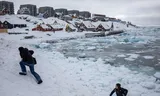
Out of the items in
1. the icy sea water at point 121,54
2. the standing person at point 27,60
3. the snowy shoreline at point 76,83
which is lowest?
the icy sea water at point 121,54

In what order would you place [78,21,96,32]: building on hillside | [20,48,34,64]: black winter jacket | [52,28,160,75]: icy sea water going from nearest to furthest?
[20,48,34,64]: black winter jacket, [52,28,160,75]: icy sea water, [78,21,96,32]: building on hillside

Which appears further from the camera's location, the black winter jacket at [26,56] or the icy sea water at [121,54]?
the icy sea water at [121,54]

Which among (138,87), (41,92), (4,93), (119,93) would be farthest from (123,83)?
(4,93)

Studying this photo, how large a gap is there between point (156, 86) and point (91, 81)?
3.54 m

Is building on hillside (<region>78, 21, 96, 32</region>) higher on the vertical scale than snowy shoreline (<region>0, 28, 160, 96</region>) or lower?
higher

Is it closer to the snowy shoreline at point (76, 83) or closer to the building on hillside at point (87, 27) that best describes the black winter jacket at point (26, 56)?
the snowy shoreline at point (76, 83)

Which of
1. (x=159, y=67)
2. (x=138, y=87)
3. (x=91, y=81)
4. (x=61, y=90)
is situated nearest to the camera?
(x=61, y=90)

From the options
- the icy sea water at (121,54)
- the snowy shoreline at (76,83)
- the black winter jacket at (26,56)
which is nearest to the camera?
the snowy shoreline at (76,83)

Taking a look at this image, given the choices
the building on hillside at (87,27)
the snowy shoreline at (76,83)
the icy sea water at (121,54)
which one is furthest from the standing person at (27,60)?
the building on hillside at (87,27)

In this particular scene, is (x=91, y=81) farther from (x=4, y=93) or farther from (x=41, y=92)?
(x=4, y=93)

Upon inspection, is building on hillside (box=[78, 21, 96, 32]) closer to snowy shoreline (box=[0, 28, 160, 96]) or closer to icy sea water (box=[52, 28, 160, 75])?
icy sea water (box=[52, 28, 160, 75])

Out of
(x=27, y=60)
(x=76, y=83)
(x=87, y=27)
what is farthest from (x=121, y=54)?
(x=87, y=27)

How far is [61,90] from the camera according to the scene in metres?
7.46

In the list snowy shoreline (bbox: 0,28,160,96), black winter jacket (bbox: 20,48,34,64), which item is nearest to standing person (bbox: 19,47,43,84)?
black winter jacket (bbox: 20,48,34,64)
